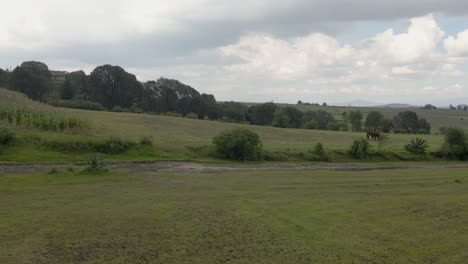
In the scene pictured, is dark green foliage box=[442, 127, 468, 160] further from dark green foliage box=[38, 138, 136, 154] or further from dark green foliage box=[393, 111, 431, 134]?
dark green foliage box=[393, 111, 431, 134]

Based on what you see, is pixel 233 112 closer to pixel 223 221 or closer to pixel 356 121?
pixel 356 121

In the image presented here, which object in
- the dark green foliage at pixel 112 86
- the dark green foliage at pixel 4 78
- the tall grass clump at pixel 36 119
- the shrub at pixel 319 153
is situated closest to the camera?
the tall grass clump at pixel 36 119

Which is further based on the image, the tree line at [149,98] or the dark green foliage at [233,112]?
the dark green foliage at [233,112]

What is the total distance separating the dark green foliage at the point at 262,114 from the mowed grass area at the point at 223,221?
78.8 m

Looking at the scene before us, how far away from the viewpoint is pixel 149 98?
99062 mm

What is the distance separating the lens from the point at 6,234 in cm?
1180

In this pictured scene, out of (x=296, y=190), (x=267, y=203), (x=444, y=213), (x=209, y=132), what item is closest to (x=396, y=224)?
(x=444, y=213)

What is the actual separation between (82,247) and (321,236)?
667 cm

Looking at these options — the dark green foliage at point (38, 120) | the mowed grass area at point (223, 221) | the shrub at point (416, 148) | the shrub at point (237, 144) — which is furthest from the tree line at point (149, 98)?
the mowed grass area at point (223, 221)

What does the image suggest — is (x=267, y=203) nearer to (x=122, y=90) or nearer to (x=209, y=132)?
(x=209, y=132)

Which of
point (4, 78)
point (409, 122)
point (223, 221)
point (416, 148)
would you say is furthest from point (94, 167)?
point (409, 122)

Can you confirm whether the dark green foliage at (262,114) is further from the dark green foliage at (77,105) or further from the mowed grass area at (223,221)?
the mowed grass area at (223,221)

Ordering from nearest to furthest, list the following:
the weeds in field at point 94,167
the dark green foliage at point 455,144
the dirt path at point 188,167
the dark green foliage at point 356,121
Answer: the weeds in field at point 94,167 < the dirt path at point 188,167 < the dark green foliage at point 455,144 < the dark green foliage at point 356,121

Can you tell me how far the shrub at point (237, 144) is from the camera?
102ft
